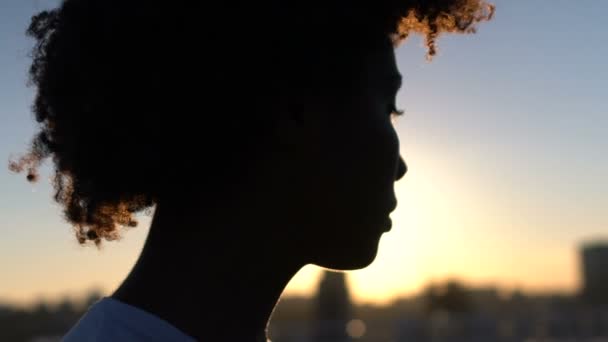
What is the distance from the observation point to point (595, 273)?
107875mm

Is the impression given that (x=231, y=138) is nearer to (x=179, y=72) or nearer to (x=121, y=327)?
(x=179, y=72)

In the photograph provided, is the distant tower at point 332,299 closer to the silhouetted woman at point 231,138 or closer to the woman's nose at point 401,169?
the woman's nose at point 401,169

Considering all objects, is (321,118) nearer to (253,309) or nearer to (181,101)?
(181,101)

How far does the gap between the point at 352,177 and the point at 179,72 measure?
436mm

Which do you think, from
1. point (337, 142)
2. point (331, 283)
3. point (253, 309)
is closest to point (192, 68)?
point (337, 142)

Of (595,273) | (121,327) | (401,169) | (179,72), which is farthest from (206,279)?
(595,273)

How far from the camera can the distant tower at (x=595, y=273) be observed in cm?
9787

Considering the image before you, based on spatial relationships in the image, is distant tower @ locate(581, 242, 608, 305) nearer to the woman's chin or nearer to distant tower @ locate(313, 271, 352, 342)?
distant tower @ locate(313, 271, 352, 342)

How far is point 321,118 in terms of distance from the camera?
183cm

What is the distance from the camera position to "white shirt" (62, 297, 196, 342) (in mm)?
1603

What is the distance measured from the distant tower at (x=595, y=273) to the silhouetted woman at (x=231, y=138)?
93988 mm

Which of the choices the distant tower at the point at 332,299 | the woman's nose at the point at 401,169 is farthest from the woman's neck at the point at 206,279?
the distant tower at the point at 332,299

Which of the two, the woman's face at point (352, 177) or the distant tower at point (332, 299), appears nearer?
the woman's face at point (352, 177)

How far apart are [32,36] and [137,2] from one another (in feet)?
1.61
